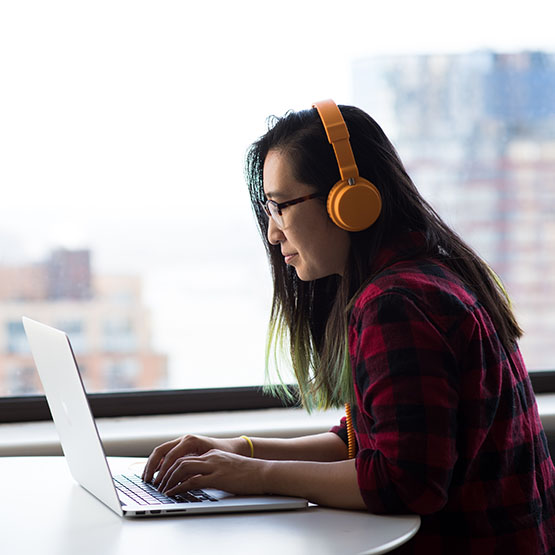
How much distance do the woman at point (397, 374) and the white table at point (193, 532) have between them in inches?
2.0

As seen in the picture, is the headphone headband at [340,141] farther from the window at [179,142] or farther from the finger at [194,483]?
the window at [179,142]

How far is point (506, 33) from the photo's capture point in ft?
7.10

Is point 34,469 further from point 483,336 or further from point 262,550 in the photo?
point 483,336

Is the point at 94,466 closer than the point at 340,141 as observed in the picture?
Yes

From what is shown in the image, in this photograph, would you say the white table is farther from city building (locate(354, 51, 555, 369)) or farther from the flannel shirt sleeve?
city building (locate(354, 51, 555, 369))

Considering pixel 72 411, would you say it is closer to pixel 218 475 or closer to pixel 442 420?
pixel 218 475

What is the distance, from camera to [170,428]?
1.94 meters

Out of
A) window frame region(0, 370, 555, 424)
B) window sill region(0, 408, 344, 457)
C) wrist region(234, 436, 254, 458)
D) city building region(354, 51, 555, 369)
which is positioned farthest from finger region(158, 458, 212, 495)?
city building region(354, 51, 555, 369)

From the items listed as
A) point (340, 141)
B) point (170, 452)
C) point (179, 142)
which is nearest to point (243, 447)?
point (170, 452)

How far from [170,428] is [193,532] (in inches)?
35.7

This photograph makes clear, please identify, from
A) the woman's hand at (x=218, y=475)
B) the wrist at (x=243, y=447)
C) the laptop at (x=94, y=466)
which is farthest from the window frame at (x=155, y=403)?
the woman's hand at (x=218, y=475)

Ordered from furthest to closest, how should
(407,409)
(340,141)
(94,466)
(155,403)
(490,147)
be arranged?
(490,147) → (155,403) → (340,141) → (94,466) → (407,409)

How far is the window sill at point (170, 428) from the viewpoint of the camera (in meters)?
1.82

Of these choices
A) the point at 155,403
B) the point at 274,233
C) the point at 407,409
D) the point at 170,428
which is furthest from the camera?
the point at 155,403
